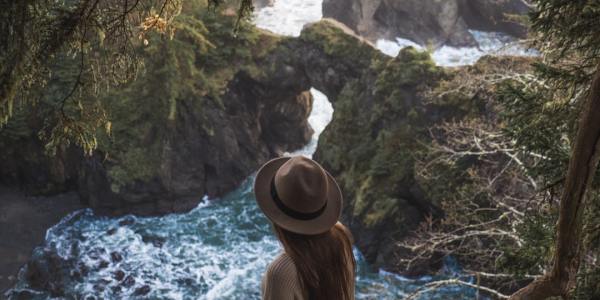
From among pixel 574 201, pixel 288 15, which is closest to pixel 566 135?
pixel 574 201

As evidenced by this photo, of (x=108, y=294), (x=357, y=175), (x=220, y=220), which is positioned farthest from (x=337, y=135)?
(x=108, y=294)

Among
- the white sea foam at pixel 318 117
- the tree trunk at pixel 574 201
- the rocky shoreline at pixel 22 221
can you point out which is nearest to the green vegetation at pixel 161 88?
the rocky shoreline at pixel 22 221

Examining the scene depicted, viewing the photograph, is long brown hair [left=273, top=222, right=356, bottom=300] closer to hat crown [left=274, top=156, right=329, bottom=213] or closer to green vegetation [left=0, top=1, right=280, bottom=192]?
hat crown [left=274, top=156, right=329, bottom=213]

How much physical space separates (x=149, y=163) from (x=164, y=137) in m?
1.05

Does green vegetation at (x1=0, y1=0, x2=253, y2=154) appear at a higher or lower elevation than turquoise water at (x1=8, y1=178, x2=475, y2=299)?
higher

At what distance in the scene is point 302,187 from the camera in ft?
7.92

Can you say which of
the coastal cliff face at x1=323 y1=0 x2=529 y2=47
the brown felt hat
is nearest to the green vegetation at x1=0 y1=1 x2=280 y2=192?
the brown felt hat

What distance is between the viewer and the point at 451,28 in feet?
107

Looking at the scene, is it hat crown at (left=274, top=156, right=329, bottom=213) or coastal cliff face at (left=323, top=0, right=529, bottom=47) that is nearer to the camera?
hat crown at (left=274, top=156, right=329, bottom=213)

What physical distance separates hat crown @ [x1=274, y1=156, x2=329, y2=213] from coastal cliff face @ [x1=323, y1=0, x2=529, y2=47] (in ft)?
102

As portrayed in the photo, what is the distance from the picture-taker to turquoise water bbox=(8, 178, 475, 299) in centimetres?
1399

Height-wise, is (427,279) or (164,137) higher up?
(164,137)

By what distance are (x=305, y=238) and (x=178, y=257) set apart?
1413cm

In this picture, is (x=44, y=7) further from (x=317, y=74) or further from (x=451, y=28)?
(x=451, y=28)
